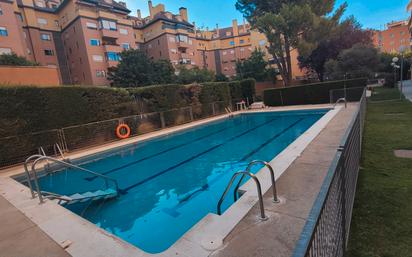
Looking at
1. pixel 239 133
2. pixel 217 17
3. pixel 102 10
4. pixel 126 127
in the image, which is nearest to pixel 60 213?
pixel 126 127

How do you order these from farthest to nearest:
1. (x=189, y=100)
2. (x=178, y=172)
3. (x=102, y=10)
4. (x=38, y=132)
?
1. (x=102, y=10)
2. (x=189, y=100)
3. (x=38, y=132)
4. (x=178, y=172)

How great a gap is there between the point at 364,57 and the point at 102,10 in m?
32.0

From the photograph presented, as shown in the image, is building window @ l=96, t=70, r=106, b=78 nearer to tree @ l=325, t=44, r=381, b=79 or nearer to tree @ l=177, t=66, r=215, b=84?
tree @ l=177, t=66, r=215, b=84

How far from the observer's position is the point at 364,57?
61.1 ft

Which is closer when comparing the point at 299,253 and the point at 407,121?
the point at 299,253

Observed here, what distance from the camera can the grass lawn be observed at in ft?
7.61

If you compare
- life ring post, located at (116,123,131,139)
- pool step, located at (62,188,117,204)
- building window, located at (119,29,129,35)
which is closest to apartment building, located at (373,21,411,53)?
building window, located at (119,29,129,35)

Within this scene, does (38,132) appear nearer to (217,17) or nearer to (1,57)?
(1,57)

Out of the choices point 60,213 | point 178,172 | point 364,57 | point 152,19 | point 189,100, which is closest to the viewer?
point 60,213

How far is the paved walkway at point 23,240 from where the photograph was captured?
2.72 metres

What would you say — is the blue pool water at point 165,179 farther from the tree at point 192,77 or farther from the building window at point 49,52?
the building window at point 49,52

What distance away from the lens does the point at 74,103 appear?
32.2 ft

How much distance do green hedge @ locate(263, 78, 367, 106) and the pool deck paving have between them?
1419 cm

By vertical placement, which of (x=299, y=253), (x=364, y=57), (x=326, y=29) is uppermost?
(x=326, y=29)
